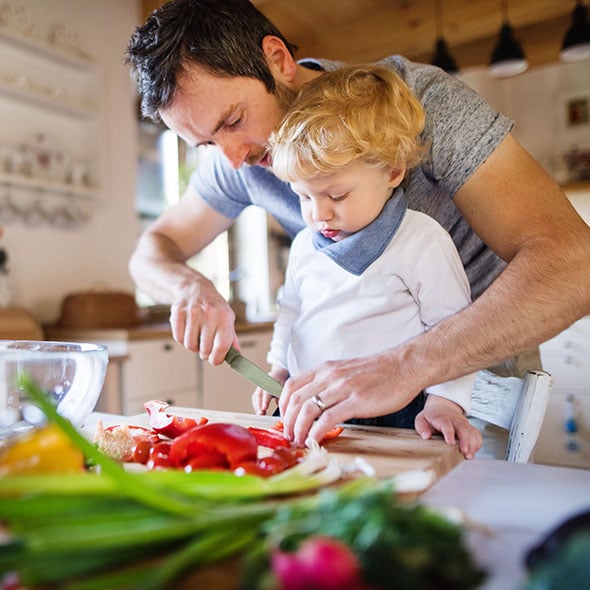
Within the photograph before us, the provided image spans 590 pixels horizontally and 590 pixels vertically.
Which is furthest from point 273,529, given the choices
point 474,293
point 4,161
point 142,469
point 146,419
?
point 4,161

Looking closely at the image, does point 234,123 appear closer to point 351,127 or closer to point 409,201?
point 351,127

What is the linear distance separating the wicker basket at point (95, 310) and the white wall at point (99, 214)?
0.22 m

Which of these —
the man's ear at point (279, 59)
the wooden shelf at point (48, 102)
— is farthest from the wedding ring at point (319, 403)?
the wooden shelf at point (48, 102)

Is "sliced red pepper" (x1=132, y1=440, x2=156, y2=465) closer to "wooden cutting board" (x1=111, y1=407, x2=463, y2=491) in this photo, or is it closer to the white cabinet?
"wooden cutting board" (x1=111, y1=407, x2=463, y2=491)

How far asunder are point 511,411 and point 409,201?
474 millimetres

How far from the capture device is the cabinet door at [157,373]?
2.60 metres

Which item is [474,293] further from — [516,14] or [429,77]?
[516,14]

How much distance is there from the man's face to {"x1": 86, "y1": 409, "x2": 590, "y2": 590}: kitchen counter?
0.67 metres

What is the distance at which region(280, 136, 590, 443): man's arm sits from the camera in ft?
2.83

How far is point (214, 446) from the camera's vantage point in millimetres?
701

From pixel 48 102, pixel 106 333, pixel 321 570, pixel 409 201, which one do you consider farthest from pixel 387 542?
pixel 48 102

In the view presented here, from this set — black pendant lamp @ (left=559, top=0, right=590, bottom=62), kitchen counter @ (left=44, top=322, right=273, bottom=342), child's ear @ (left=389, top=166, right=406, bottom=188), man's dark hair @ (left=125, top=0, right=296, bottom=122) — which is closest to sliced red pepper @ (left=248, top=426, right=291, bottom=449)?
child's ear @ (left=389, top=166, right=406, bottom=188)

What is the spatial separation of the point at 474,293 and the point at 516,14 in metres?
3.07

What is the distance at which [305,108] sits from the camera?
115 cm
